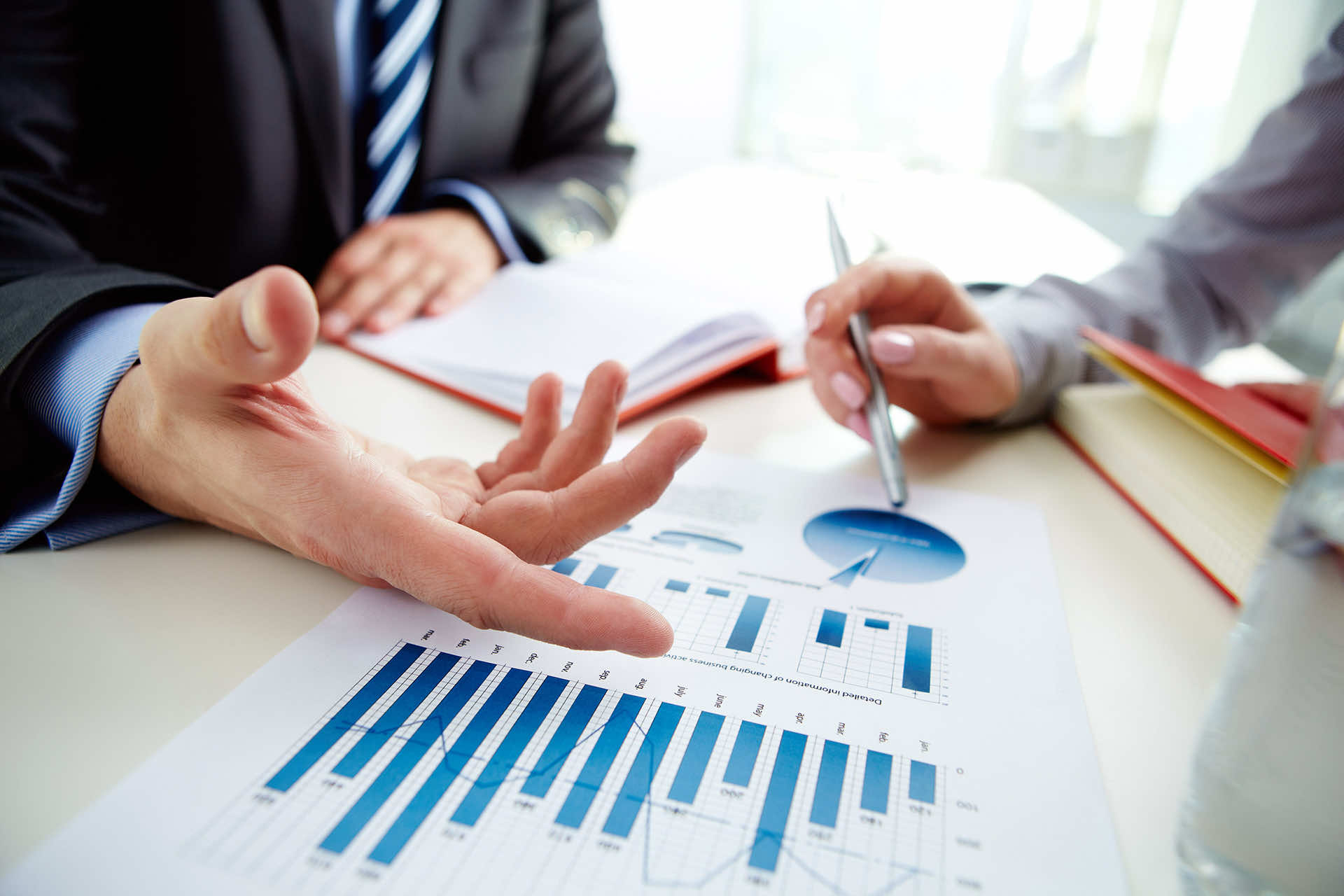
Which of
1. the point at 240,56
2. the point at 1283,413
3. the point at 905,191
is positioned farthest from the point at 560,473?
the point at 905,191

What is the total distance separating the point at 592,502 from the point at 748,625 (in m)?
0.10

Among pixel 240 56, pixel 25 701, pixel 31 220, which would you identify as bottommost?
pixel 25 701

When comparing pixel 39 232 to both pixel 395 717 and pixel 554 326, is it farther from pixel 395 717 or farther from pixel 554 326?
pixel 395 717

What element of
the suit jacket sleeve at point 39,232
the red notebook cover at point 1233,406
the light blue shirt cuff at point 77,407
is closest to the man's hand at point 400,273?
the suit jacket sleeve at point 39,232

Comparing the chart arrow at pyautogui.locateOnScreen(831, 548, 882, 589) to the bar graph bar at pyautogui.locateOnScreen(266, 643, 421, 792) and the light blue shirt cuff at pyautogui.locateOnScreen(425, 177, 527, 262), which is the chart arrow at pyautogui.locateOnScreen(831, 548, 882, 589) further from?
the light blue shirt cuff at pyautogui.locateOnScreen(425, 177, 527, 262)

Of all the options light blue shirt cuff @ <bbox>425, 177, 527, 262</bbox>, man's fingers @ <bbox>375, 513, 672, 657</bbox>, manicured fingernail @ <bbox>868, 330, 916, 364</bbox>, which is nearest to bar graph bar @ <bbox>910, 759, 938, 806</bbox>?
man's fingers @ <bbox>375, 513, 672, 657</bbox>

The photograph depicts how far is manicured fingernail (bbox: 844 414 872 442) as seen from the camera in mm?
583

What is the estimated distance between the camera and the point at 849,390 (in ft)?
1.89

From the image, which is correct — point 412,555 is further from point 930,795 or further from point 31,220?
point 31,220

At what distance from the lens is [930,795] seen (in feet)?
0.94

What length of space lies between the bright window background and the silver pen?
6.44 ft

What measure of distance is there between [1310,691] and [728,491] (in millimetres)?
325

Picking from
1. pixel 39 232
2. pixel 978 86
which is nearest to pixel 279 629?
pixel 39 232

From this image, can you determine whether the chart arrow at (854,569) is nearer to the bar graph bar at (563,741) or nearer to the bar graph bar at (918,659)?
the bar graph bar at (918,659)
